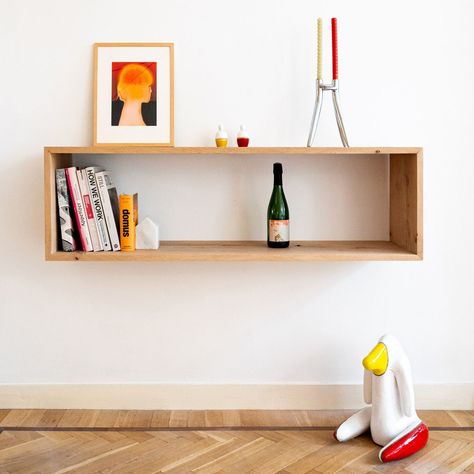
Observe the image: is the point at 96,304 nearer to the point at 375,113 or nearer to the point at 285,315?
the point at 285,315

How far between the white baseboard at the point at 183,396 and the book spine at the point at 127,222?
1.78 feet

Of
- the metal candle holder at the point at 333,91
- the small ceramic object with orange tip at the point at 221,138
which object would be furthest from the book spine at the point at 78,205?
the metal candle holder at the point at 333,91

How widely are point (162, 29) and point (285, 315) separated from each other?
108cm

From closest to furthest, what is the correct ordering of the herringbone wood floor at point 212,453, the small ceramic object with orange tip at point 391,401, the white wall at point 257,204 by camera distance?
1. the herringbone wood floor at point 212,453
2. the small ceramic object with orange tip at point 391,401
3. the white wall at point 257,204

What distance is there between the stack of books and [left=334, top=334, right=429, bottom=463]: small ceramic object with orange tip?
86cm

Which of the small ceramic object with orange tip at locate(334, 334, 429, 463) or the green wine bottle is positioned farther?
the green wine bottle

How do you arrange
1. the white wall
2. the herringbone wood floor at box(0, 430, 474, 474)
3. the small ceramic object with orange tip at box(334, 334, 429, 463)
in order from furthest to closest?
1. the white wall
2. the small ceramic object with orange tip at box(334, 334, 429, 463)
3. the herringbone wood floor at box(0, 430, 474, 474)

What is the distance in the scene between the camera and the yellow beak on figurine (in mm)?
2008

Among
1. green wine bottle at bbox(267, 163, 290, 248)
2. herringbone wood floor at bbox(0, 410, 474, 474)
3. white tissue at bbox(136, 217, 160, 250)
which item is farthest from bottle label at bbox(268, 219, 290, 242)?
herringbone wood floor at bbox(0, 410, 474, 474)

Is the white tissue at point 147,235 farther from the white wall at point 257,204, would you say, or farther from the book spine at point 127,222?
the white wall at point 257,204

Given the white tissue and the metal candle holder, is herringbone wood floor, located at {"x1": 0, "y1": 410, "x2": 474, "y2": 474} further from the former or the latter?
the metal candle holder

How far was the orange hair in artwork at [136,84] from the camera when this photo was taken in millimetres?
2230

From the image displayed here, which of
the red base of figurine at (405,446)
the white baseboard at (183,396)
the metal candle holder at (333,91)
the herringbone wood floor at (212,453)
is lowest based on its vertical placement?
the herringbone wood floor at (212,453)

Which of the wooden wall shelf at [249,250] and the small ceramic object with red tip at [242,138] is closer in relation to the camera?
the wooden wall shelf at [249,250]
